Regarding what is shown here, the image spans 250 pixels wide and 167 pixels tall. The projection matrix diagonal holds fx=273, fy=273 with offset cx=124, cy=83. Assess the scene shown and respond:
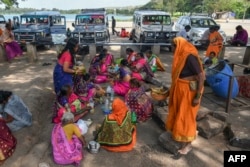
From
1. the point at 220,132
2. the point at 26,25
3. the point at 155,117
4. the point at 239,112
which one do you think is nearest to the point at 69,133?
the point at 155,117

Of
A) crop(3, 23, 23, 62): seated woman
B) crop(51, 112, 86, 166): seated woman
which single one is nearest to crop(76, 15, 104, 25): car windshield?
crop(3, 23, 23, 62): seated woman

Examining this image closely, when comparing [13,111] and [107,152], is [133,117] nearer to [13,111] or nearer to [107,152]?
[107,152]

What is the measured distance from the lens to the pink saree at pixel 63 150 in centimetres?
396

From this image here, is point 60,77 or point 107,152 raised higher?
point 60,77

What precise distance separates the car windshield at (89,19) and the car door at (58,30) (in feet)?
3.58

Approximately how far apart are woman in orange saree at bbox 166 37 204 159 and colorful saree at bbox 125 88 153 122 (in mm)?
1262

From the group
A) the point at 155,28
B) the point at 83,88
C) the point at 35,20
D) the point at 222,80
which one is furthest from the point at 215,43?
the point at 35,20

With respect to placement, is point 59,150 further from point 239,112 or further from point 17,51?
point 17,51

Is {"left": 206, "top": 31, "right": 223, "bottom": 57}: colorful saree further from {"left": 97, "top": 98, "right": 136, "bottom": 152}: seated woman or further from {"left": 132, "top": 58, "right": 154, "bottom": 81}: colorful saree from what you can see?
{"left": 97, "top": 98, "right": 136, "bottom": 152}: seated woman

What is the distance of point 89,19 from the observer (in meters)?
13.3

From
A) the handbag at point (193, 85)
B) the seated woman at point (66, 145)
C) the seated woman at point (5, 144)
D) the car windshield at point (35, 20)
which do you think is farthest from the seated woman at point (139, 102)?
the car windshield at point (35, 20)

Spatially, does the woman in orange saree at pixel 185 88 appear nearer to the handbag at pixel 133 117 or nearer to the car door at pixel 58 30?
the handbag at pixel 133 117

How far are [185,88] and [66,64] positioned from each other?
2644 millimetres

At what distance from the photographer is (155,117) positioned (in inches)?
211
